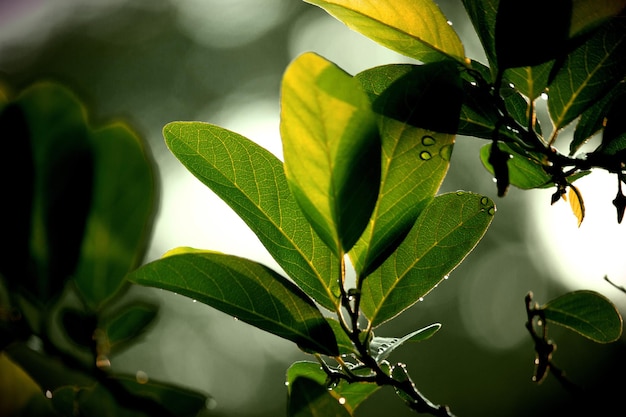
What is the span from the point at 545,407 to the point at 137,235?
9.43m

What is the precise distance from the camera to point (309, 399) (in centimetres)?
65

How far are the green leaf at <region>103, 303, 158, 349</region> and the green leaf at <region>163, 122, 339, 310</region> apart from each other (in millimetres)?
Result: 179

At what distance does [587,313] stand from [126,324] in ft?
2.20

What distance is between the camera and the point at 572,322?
88 centimetres

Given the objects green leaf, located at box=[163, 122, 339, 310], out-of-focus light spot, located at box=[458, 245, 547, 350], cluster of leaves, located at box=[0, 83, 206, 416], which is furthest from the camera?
out-of-focus light spot, located at box=[458, 245, 547, 350]

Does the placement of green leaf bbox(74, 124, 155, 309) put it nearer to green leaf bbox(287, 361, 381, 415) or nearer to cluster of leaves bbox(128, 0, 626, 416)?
cluster of leaves bbox(128, 0, 626, 416)

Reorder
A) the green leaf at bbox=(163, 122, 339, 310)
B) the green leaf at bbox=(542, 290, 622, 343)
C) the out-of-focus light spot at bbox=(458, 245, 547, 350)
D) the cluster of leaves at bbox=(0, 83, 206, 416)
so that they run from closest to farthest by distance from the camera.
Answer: the cluster of leaves at bbox=(0, 83, 206, 416) < the green leaf at bbox=(163, 122, 339, 310) < the green leaf at bbox=(542, 290, 622, 343) < the out-of-focus light spot at bbox=(458, 245, 547, 350)

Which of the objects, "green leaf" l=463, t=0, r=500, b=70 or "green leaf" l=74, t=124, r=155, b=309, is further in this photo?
"green leaf" l=463, t=0, r=500, b=70

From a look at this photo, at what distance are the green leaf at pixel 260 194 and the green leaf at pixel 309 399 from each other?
0.14 metres

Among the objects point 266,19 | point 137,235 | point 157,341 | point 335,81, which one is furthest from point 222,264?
point 266,19

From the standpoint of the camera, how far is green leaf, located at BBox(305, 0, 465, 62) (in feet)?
2.51

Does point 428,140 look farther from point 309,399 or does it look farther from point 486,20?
point 309,399

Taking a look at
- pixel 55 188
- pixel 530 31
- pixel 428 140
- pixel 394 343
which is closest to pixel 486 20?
pixel 530 31

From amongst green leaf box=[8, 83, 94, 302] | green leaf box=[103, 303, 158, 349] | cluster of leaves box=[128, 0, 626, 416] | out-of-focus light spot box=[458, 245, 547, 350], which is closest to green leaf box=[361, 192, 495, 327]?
cluster of leaves box=[128, 0, 626, 416]
